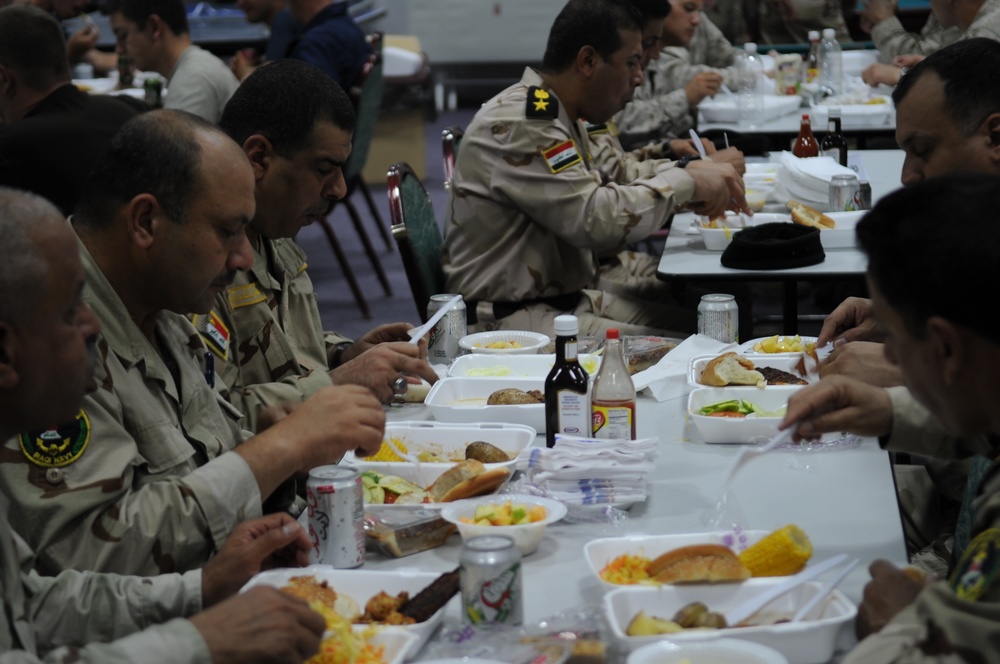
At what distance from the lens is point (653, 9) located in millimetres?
4863

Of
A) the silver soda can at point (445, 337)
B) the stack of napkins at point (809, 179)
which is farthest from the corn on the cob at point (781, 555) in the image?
the stack of napkins at point (809, 179)

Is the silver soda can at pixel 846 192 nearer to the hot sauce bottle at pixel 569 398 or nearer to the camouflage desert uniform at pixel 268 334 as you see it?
the camouflage desert uniform at pixel 268 334

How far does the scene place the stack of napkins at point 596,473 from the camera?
197cm

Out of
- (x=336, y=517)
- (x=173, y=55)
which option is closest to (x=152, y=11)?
(x=173, y=55)

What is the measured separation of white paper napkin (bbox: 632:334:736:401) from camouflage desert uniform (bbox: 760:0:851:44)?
5.55 meters

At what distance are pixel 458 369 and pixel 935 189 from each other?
1426mm

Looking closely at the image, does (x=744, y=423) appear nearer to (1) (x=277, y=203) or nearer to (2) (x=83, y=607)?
(1) (x=277, y=203)

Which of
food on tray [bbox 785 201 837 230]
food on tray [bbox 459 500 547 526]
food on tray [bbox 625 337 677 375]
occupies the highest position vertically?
food on tray [bbox 459 500 547 526]

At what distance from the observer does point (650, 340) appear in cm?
288

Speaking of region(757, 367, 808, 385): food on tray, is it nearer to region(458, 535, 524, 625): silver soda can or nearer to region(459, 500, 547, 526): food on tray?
region(459, 500, 547, 526): food on tray

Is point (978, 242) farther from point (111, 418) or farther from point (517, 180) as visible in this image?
point (517, 180)

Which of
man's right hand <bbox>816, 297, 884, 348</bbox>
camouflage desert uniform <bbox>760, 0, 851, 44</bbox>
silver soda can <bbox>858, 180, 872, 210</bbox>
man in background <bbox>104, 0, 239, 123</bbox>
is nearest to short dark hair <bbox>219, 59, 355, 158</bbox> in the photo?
man's right hand <bbox>816, 297, 884, 348</bbox>

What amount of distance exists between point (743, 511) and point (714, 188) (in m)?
1.99

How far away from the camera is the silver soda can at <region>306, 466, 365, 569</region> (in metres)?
1.74
